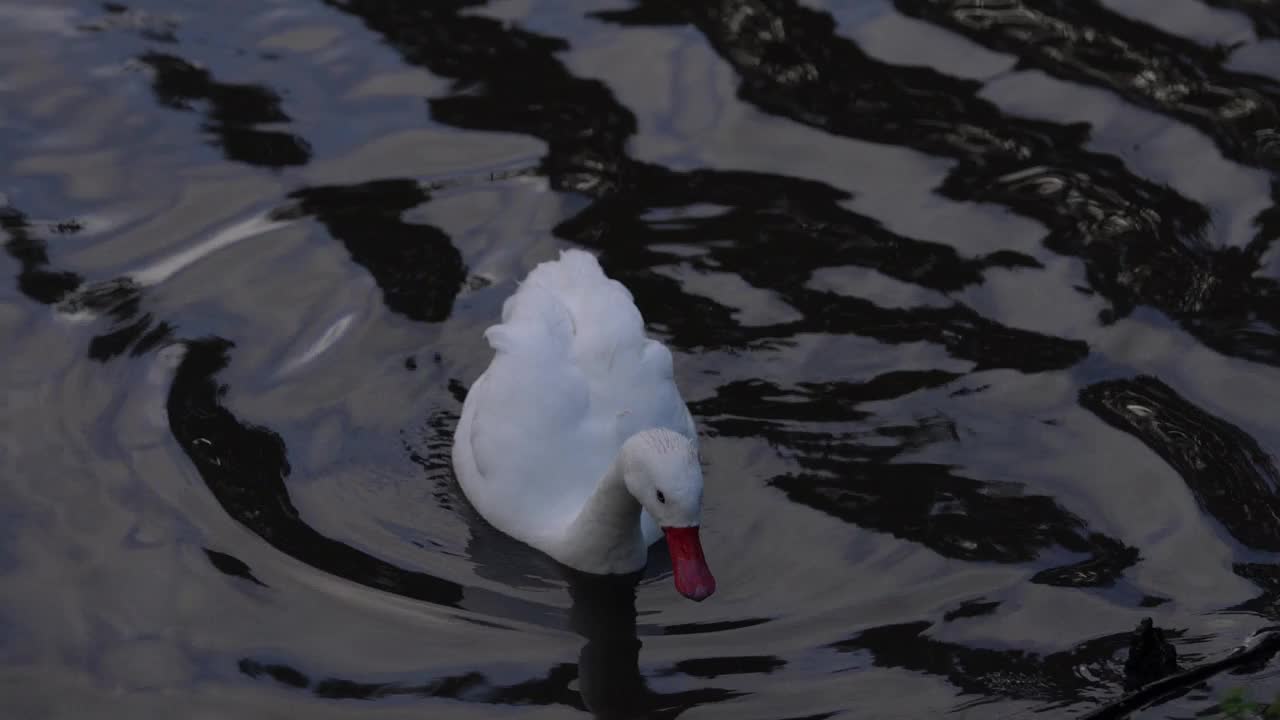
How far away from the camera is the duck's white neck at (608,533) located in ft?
22.1

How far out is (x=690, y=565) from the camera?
20.8ft

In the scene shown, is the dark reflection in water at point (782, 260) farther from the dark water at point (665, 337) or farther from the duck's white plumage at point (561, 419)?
the duck's white plumage at point (561, 419)

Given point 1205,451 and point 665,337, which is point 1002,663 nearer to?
point 1205,451

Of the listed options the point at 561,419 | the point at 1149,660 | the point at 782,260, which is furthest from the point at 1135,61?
the point at 1149,660

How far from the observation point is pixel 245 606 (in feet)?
21.8

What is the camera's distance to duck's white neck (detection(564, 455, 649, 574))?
674 centimetres

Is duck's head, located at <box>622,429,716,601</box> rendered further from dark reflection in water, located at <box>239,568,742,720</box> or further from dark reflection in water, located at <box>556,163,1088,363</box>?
dark reflection in water, located at <box>556,163,1088,363</box>

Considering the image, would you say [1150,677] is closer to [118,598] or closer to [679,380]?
[679,380]

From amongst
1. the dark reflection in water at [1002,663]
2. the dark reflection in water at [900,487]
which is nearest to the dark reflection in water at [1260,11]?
the dark reflection in water at [900,487]

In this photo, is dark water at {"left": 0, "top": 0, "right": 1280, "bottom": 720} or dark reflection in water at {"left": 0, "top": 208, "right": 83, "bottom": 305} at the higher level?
dark water at {"left": 0, "top": 0, "right": 1280, "bottom": 720}

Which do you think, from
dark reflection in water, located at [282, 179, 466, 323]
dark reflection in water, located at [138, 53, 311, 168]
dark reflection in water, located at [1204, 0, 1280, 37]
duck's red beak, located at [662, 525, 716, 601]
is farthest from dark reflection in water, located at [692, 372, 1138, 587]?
dark reflection in water, located at [1204, 0, 1280, 37]

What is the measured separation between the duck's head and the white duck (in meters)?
0.32

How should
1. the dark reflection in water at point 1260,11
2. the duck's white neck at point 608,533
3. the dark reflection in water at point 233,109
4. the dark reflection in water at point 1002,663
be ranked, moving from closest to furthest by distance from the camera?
the dark reflection in water at point 1002,663
the duck's white neck at point 608,533
the dark reflection in water at point 233,109
the dark reflection in water at point 1260,11

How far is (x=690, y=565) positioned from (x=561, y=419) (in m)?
0.93
